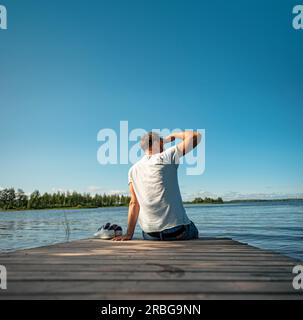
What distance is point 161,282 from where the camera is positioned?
2.29 m

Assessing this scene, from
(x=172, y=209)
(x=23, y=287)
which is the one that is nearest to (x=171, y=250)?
(x=172, y=209)

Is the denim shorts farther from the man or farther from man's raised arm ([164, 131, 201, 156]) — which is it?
man's raised arm ([164, 131, 201, 156])

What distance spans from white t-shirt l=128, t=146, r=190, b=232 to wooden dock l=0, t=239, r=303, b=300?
40.7 inches

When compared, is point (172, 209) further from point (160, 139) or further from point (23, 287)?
point (23, 287)

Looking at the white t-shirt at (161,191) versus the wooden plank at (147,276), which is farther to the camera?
the white t-shirt at (161,191)

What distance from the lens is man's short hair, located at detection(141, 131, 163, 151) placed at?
15.8 ft

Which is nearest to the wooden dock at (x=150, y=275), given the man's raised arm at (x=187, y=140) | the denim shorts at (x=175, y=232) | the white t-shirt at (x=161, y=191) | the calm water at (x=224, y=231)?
the white t-shirt at (x=161, y=191)

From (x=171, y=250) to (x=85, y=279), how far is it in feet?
5.56

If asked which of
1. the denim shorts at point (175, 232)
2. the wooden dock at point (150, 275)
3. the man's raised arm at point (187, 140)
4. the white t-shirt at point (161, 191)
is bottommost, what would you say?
the denim shorts at point (175, 232)

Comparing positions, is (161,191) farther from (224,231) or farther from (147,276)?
(224,231)

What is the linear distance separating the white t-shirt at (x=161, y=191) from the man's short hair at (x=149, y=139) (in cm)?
17

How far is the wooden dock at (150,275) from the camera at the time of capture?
203 centimetres

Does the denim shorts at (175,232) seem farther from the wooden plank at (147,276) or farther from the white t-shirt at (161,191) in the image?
the wooden plank at (147,276)
